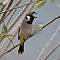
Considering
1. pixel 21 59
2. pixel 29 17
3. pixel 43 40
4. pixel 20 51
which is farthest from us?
pixel 21 59

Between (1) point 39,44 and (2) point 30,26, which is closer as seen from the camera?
(2) point 30,26

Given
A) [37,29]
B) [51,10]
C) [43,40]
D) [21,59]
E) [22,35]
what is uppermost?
[37,29]

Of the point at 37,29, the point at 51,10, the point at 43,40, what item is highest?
the point at 37,29

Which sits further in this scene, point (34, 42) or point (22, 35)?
point (34, 42)

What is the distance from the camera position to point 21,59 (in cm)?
211

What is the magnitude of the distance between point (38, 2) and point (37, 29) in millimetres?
121

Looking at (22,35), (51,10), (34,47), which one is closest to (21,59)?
(34,47)

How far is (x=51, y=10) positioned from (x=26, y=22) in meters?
0.57

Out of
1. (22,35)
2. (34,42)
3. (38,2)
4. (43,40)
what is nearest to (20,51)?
(22,35)

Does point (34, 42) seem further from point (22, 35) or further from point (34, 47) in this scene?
point (22, 35)

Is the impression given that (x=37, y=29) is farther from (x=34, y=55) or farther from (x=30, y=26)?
(x=34, y=55)

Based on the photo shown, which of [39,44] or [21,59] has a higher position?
[39,44]

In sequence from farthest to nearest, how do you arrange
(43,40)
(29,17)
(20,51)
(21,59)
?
1. (21,59)
2. (43,40)
3. (20,51)
4. (29,17)

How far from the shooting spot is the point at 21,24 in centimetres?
135
